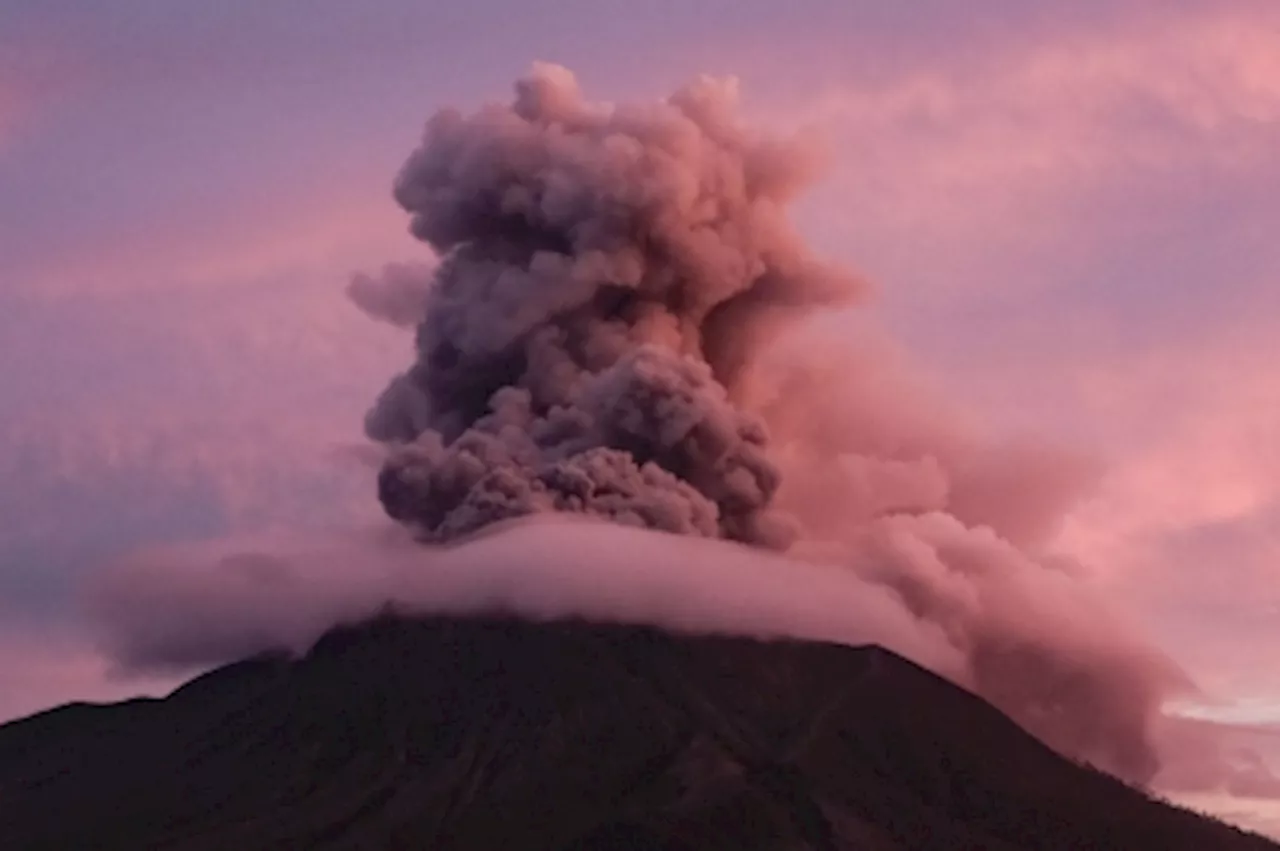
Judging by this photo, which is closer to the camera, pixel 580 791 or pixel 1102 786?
pixel 580 791

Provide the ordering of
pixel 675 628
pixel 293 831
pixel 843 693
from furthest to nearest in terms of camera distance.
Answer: pixel 675 628 → pixel 843 693 → pixel 293 831

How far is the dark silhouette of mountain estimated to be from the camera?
360ft

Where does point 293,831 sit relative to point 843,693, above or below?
below

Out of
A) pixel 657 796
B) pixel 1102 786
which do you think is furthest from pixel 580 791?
pixel 1102 786

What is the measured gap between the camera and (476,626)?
135 metres

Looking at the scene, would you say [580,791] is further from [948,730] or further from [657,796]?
[948,730]

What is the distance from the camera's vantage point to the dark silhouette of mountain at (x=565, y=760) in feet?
360

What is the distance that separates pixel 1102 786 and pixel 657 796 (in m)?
29.7

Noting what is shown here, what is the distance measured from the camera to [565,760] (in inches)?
4609

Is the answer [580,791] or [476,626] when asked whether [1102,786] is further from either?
[476,626]

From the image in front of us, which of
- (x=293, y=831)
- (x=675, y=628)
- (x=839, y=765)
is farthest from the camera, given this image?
(x=675, y=628)

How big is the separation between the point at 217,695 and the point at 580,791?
3675 centimetres

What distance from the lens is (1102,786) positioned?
124m

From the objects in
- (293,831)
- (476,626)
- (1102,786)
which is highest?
(476,626)
